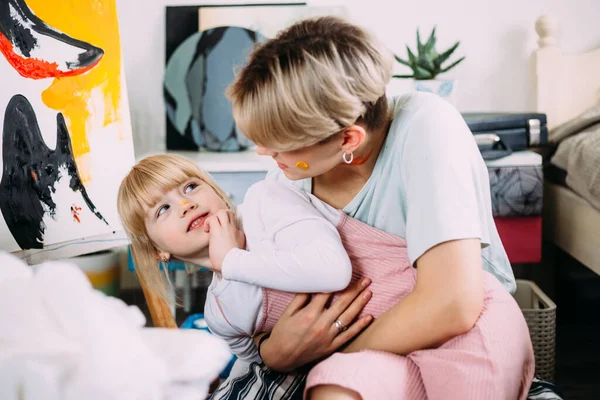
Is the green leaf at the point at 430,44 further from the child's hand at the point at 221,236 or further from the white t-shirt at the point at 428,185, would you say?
the child's hand at the point at 221,236

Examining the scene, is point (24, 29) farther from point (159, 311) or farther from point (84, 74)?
point (159, 311)

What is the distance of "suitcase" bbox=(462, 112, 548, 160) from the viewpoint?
5.86 feet

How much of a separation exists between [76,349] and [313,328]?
1.86 feet

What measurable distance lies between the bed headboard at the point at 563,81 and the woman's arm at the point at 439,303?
1493 mm

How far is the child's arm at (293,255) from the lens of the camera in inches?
33.8

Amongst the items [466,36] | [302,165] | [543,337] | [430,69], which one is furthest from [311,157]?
[466,36]

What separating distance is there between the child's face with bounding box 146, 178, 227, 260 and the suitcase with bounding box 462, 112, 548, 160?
3.35 ft

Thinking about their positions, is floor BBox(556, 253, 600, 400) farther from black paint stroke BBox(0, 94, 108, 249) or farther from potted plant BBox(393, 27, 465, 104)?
black paint stroke BBox(0, 94, 108, 249)

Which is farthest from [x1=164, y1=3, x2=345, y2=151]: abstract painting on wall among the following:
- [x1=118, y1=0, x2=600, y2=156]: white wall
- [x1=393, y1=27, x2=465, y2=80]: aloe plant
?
[x1=393, y1=27, x2=465, y2=80]: aloe plant

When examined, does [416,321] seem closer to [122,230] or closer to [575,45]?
[122,230]

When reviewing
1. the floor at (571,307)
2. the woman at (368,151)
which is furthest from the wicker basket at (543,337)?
the woman at (368,151)

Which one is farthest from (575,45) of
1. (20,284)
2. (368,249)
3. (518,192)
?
(20,284)

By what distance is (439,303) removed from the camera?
782 mm

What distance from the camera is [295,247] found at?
2.88 ft
